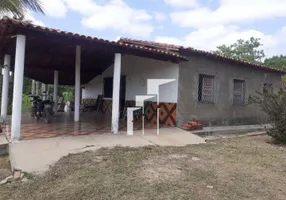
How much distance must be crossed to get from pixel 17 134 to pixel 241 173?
4.77 m

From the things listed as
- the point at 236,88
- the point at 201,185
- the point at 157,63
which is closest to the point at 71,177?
the point at 201,185

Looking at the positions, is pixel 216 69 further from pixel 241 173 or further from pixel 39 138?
pixel 39 138

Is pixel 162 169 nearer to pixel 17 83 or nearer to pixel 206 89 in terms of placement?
pixel 17 83

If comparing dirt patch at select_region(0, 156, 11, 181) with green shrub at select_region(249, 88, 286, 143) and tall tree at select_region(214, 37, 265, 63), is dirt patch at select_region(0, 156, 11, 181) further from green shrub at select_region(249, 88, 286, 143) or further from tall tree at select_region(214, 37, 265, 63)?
tall tree at select_region(214, 37, 265, 63)

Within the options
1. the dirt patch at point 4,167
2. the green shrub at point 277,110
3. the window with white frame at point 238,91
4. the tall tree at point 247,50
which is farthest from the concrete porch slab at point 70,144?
the tall tree at point 247,50

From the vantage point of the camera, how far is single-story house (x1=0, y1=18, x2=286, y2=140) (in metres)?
7.41

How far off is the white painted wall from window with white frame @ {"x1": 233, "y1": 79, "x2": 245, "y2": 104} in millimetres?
3291

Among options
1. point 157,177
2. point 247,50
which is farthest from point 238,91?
point 247,50

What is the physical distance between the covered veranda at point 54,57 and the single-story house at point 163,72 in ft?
0.09

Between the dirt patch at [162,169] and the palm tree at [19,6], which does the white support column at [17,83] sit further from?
the dirt patch at [162,169]

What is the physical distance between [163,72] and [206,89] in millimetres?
1839

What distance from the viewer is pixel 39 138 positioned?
6.28m

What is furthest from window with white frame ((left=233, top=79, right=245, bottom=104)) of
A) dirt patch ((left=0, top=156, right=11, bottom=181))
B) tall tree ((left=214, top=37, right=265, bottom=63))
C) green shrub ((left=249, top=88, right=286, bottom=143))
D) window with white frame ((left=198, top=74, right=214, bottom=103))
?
tall tree ((left=214, top=37, right=265, bottom=63))

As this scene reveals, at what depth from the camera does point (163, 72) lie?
932cm
